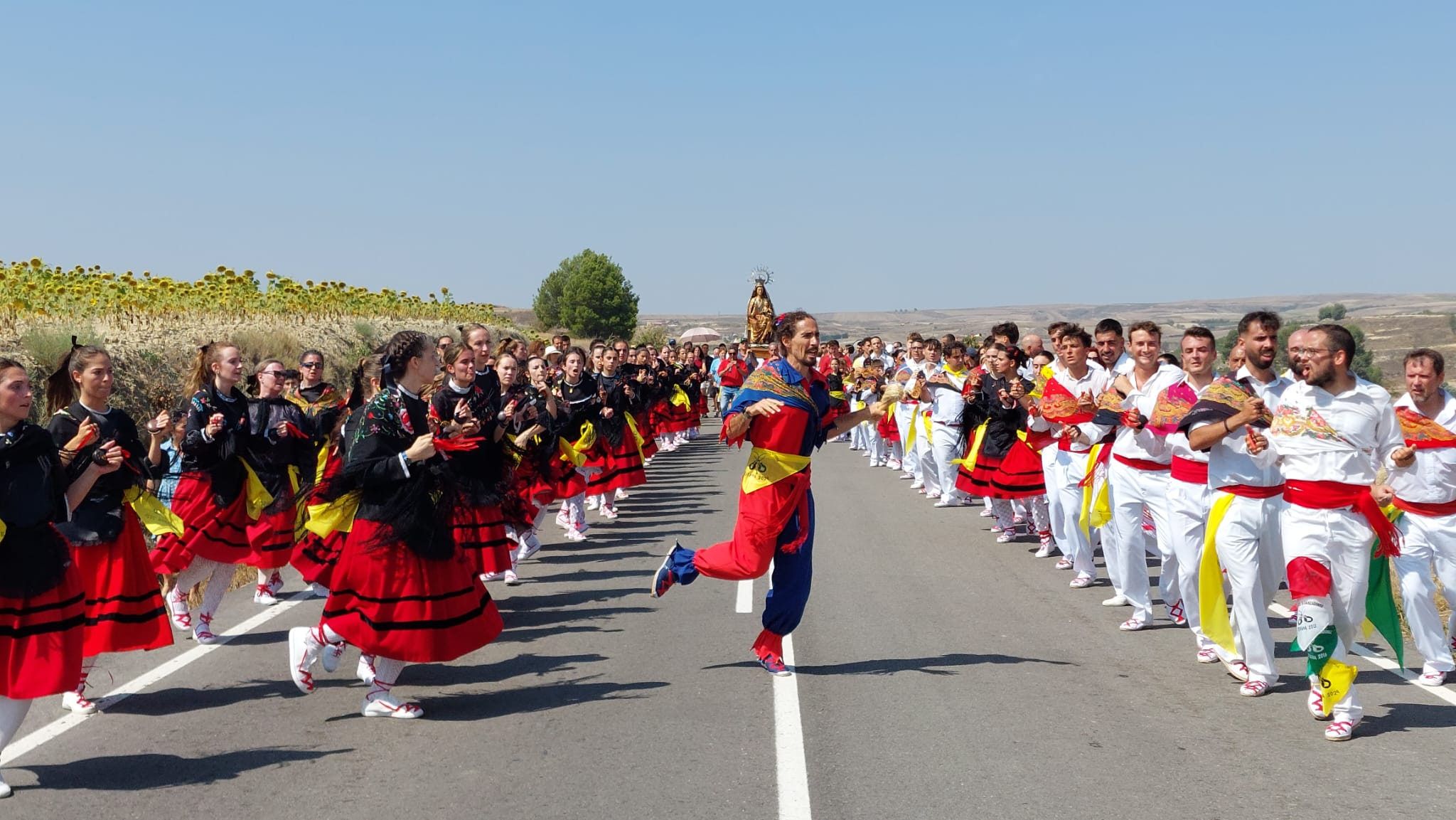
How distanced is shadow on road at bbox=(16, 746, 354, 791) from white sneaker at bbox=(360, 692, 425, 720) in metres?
0.55

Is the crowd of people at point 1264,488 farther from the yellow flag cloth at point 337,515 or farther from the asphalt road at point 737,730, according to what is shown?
the yellow flag cloth at point 337,515

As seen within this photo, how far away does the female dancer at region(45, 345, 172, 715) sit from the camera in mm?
7043

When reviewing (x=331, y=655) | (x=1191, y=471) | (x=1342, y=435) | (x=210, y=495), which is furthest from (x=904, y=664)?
(x=210, y=495)

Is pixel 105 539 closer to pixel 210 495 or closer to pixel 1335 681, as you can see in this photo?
pixel 210 495

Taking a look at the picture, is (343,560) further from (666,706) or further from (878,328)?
(878,328)

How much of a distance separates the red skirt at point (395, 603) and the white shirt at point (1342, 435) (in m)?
4.44

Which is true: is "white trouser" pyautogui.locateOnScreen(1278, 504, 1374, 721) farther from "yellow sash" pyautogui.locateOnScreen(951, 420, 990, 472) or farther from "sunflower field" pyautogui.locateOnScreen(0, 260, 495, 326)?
"sunflower field" pyautogui.locateOnScreen(0, 260, 495, 326)

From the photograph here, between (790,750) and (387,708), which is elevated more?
(387,708)

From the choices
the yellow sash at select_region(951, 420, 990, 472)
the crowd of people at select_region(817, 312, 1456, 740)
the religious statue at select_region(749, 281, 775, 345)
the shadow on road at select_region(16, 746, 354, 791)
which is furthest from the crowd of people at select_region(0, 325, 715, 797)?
the religious statue at select_region(749, 281, 775, 345)

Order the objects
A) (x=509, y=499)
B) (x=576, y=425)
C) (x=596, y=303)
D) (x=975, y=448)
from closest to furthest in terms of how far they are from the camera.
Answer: (x=509, y=499)
(x=576, y=425)
(x=975, y=448)
(x=596, y=303)

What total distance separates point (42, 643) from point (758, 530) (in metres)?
3.72

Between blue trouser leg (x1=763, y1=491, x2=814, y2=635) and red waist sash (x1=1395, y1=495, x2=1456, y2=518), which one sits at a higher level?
red waist sash (x1=1395, y1=495, x2=1456, y2=518)

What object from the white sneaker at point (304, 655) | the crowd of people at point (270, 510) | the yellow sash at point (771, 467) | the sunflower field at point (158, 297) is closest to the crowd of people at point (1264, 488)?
the yellow sash at point (771, 467)

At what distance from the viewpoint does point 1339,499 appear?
256 inches
